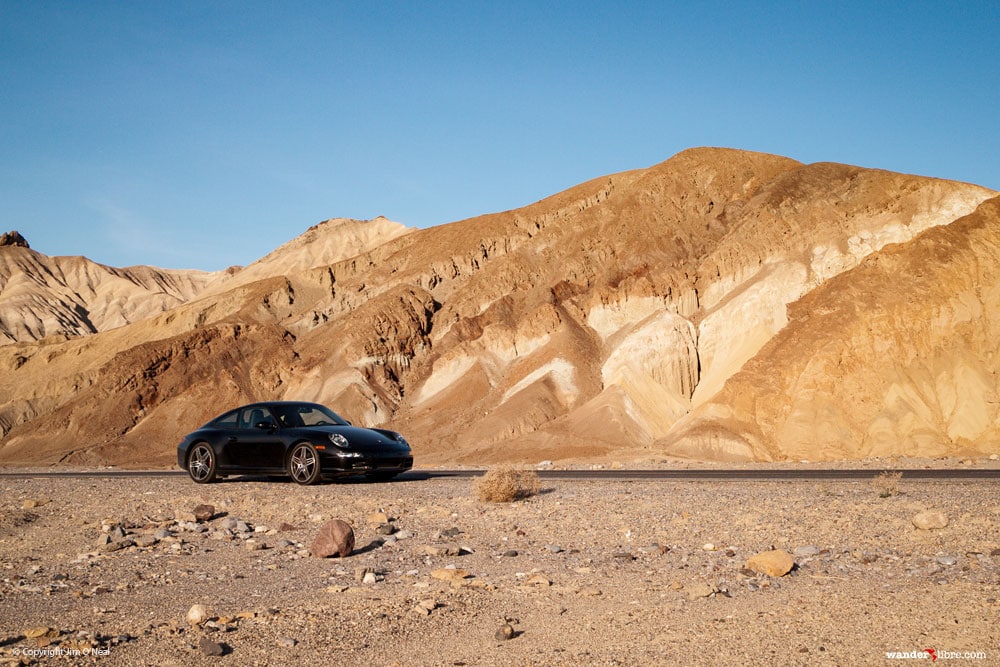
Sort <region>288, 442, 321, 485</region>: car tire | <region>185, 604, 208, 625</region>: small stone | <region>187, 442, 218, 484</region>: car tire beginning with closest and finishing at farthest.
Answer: <region>185, 604, 208, 625</region>: small stone → <region>288, 442, 321, 485</region>: car tire → <region>187, 442, 218, 484</region>: car tire

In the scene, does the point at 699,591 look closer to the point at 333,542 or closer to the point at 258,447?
the point at 333,542

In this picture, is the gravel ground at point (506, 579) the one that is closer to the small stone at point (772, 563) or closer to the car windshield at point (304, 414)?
the small stone at point (772, 563)

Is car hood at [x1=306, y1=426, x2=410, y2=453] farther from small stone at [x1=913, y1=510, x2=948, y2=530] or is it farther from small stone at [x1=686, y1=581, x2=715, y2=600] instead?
small stone at [x1=913, y1=510, x2=948, y2=530]

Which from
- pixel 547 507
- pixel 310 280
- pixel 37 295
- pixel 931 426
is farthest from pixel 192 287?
pixel 547 507

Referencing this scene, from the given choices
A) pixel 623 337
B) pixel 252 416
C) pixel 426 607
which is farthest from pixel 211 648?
pixel 623 337

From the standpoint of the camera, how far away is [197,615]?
20.2 feet

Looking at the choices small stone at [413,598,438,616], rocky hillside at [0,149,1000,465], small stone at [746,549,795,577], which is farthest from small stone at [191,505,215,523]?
rocky hillside at [0,149,1000,465]

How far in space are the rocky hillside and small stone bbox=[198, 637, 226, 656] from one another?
28555mm

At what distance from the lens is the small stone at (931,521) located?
915cm

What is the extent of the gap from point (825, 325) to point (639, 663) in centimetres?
3582

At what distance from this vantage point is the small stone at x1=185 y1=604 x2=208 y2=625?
6.15 metres

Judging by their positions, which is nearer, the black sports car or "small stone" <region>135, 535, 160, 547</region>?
"small stone" <region>135, 535, 160, 547</region>

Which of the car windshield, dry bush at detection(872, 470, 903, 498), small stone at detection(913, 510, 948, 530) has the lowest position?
dry bush at detection(872, 470, 903, 498)

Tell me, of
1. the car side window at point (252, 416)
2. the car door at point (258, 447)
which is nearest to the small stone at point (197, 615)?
the car door at point (258, 447)
